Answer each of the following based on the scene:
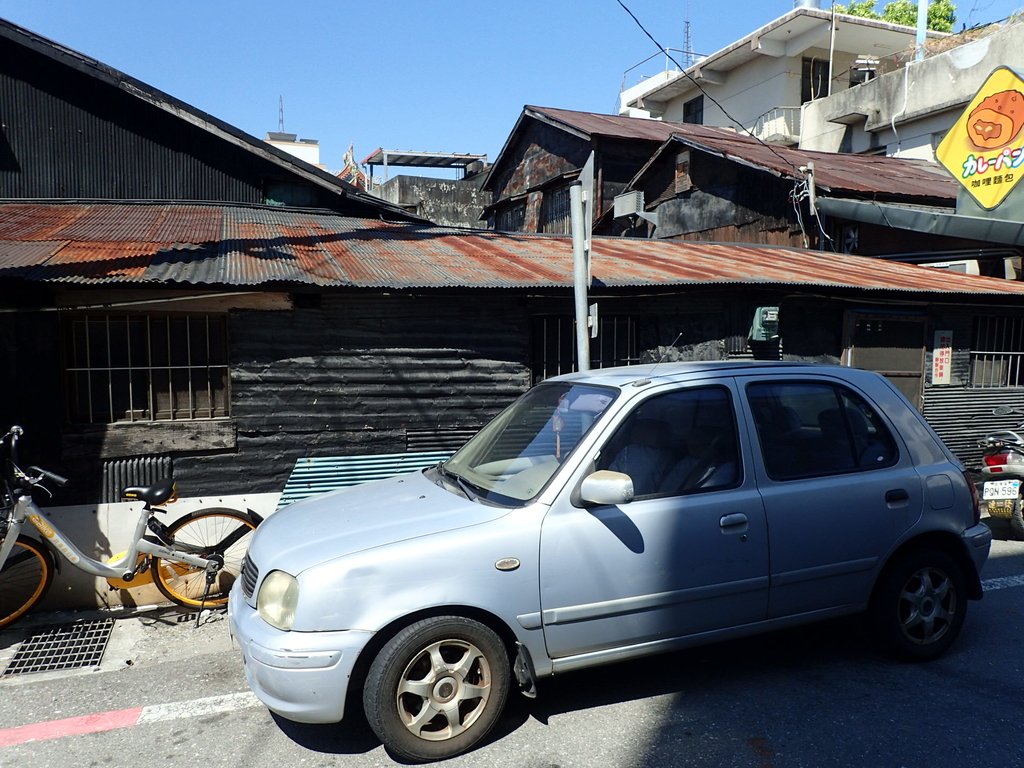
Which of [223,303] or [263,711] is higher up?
[223,303]

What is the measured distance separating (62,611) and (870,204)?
11.5 m

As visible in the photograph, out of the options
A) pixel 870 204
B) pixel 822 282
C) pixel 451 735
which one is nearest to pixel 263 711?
pixel 451 735

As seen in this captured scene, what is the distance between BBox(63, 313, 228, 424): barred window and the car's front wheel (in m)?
3.70

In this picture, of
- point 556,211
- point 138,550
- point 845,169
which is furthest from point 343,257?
point 556,211

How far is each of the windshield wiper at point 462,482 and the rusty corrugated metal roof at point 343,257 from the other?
2248mm

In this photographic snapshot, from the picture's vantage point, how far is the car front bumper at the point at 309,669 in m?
3.12

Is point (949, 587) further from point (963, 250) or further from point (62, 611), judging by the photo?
point (963, 250)

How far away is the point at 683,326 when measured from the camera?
7.93m

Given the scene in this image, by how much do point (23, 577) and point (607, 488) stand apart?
4.33m

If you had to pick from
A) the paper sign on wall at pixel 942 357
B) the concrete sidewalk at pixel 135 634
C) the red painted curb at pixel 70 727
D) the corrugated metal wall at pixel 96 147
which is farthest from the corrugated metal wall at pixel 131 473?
the paper sign on wall at pixel 942 357

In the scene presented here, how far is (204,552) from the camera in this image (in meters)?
5.43

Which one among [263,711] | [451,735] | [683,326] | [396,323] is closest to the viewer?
[451,735]

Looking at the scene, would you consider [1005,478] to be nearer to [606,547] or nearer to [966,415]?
[966,415]

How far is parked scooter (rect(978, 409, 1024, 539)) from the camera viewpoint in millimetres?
6844
